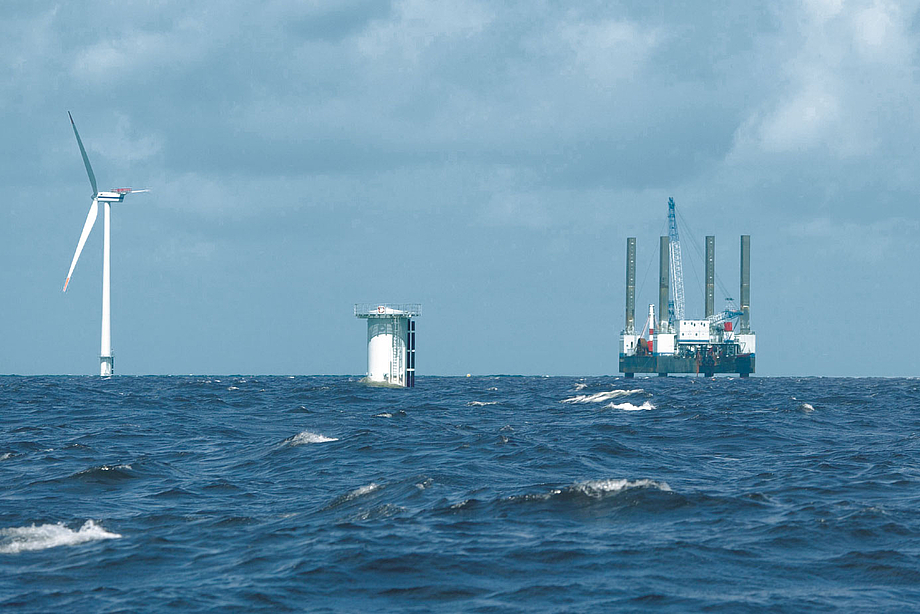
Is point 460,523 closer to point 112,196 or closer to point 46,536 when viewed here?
point 46,536

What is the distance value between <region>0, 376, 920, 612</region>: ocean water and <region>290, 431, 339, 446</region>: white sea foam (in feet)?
0.72

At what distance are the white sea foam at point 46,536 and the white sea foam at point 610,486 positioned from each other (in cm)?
1173

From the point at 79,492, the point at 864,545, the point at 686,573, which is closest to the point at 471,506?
the point at 686,573

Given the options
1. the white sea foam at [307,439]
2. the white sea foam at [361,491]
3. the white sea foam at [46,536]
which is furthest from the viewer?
the white sea foam at [307,439]

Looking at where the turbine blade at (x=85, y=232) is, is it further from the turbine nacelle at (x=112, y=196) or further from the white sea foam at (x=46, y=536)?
the white sea foam at (x=46, y=536)

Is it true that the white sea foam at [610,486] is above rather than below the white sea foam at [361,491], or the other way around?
above

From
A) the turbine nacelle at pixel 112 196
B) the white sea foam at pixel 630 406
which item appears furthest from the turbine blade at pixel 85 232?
the white sea foam at pixel 630 406

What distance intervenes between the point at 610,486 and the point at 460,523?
5.50m

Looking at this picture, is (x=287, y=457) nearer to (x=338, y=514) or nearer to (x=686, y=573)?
(x=338, y=514)

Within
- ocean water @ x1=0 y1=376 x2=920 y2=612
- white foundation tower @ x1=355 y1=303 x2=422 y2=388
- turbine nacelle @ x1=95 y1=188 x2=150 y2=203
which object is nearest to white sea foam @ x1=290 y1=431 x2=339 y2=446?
ocean water @ x1=0 y1=376 x2=920 y2=612

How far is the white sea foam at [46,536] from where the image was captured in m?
20.1

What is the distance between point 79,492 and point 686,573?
18.6 m

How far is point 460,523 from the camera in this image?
22.0 meters

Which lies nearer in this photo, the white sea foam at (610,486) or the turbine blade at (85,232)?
the white sea foam at (610,486)
